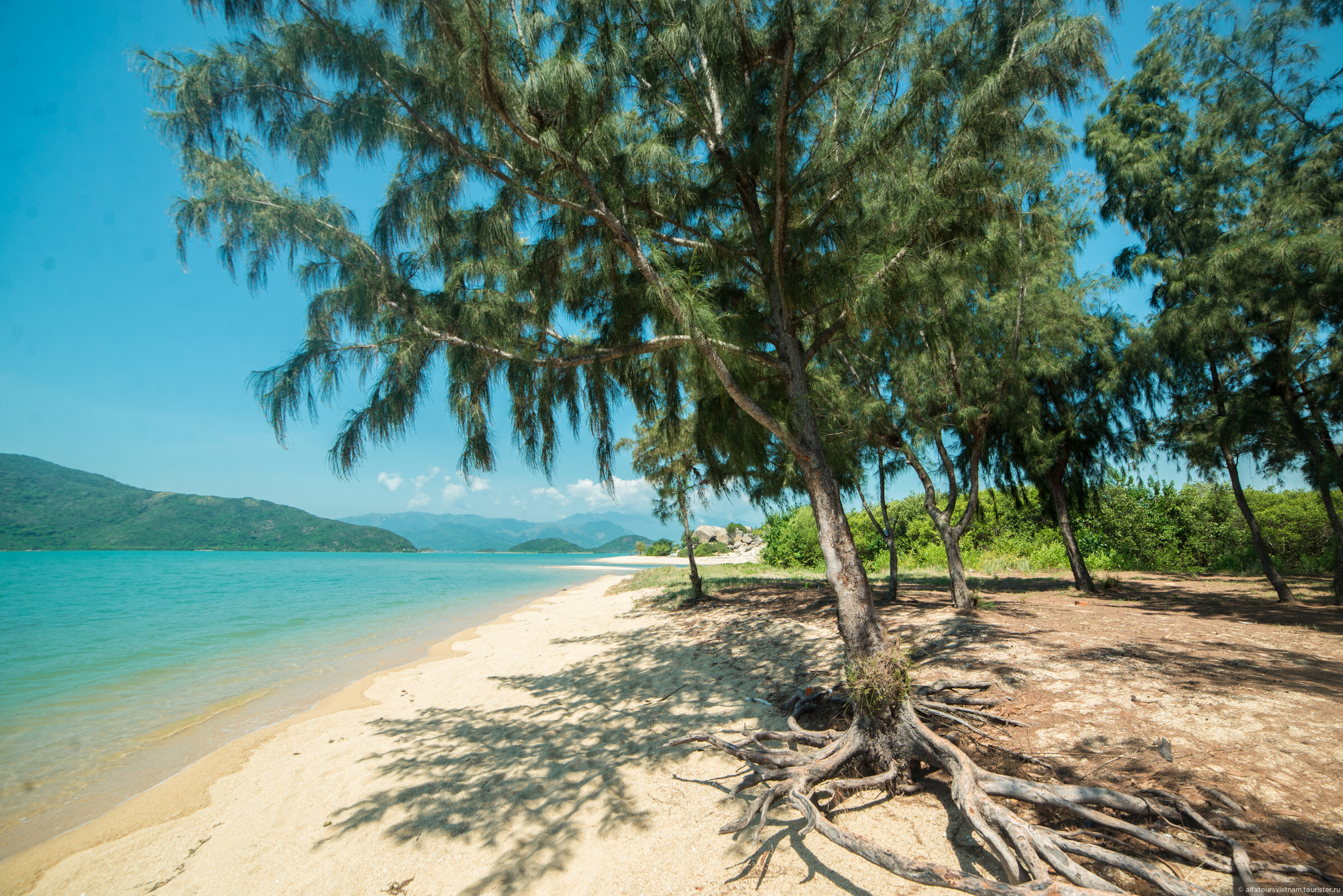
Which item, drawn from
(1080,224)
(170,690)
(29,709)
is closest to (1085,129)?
(1080,224)

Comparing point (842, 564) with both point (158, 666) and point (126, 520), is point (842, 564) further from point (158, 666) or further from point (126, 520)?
point (126, 520)

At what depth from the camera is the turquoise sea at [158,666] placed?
4.60 meters

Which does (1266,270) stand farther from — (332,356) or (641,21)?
(332,356)

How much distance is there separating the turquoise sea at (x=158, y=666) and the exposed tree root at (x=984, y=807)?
5.39 m

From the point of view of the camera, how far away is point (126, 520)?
70562mm

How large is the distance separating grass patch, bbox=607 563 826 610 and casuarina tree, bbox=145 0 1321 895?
27.1ft

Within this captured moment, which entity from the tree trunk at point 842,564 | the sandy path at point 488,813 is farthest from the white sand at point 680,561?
the tree trunk at point 842,564

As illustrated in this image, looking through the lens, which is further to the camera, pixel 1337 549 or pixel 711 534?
pixel 711 534

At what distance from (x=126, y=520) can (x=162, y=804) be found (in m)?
99.0

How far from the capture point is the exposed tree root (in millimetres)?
1827

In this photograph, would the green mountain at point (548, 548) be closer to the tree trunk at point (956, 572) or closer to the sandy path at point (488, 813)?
the tree trunk at point (956, 572)

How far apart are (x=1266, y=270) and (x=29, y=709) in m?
16.2

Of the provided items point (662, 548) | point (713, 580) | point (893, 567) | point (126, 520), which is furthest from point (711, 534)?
point (126, 520)

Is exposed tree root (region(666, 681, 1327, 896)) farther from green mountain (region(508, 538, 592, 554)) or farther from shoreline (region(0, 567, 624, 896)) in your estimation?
green mountain (region(508, 538, 592, 554))
